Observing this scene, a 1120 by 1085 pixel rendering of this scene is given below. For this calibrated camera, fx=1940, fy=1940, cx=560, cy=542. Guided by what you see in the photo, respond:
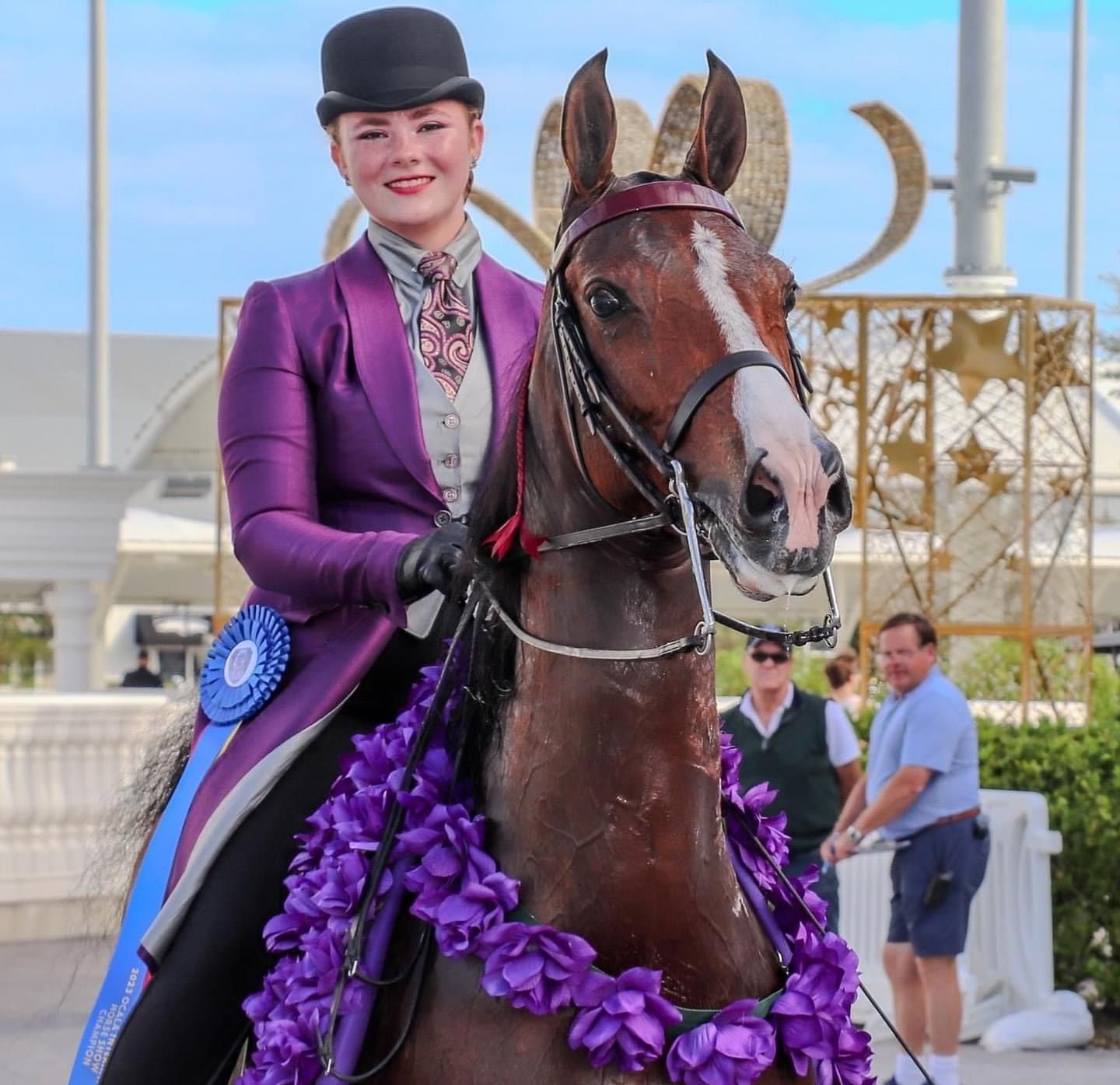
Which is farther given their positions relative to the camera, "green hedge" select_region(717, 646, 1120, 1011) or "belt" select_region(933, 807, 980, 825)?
"green hedge" select_region(717, 646, 1120, 1011)

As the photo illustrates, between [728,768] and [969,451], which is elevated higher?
[969,451]

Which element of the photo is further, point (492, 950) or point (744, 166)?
point (744, 166)

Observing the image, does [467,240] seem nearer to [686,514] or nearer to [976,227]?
[686,514]

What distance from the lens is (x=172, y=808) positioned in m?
3.41

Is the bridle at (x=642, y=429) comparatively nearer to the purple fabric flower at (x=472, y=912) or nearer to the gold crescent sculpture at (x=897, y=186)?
the purple fabric flower at (x=472, y=912)

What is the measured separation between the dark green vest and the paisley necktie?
4391 millimetres

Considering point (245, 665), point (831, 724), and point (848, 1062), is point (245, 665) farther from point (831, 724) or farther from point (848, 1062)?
point (831, 724)

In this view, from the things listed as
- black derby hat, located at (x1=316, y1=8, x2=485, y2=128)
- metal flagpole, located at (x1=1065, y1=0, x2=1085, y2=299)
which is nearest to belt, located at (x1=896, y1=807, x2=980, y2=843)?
black derby hat, located at (x1=316, y1=8, x2=485, y2=128)

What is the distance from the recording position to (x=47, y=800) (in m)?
11.3

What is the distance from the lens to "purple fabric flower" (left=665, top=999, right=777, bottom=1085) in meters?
2.63

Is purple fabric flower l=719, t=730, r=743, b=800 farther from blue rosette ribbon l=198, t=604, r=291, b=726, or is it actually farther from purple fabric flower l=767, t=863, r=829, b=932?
blue rosette ribbon l=198, t=604, r=291, b=726

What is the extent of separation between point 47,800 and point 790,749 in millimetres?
5314

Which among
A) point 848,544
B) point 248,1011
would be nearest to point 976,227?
point 248,1011

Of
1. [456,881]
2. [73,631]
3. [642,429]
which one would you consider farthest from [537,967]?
[73,631]
